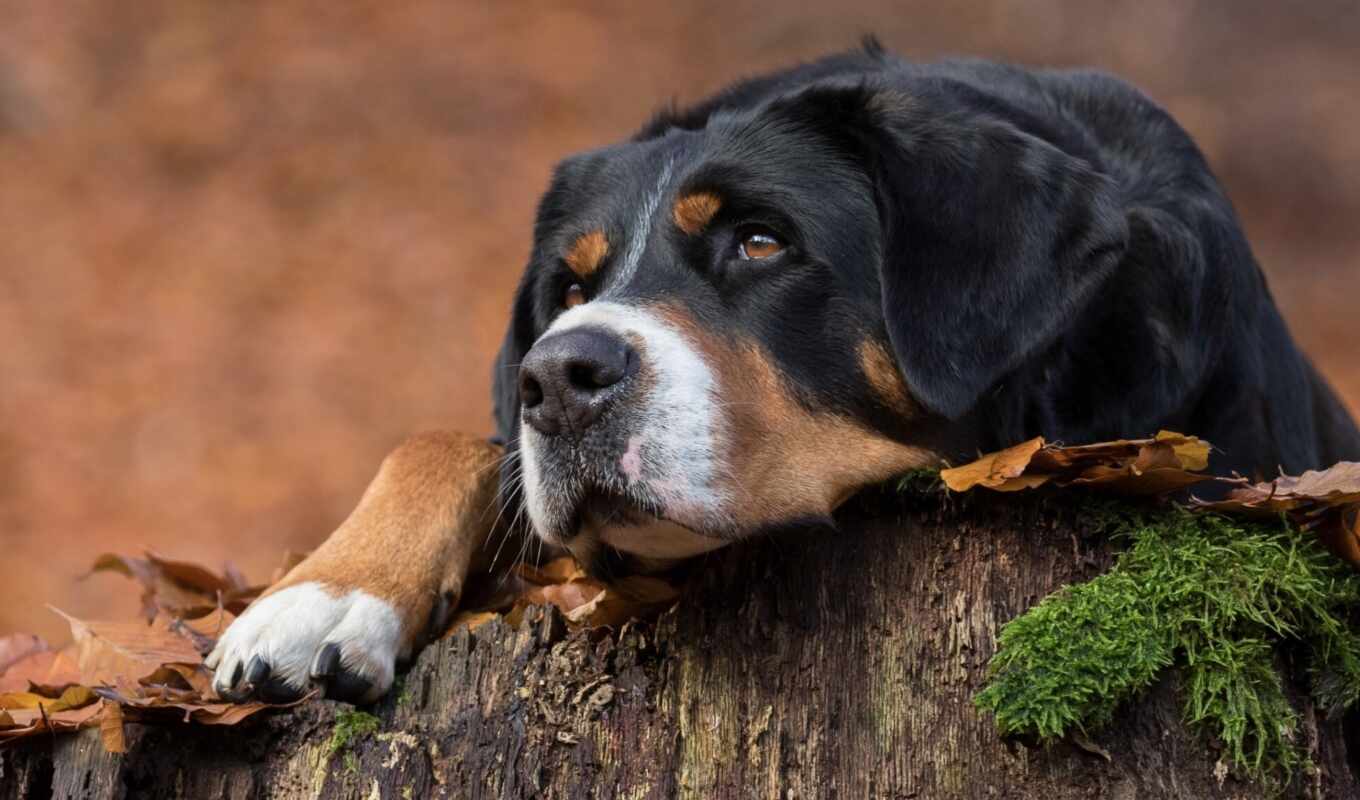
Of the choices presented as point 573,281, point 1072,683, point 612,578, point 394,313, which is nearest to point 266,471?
point 394,313

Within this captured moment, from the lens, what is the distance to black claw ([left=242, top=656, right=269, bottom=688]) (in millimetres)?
2730

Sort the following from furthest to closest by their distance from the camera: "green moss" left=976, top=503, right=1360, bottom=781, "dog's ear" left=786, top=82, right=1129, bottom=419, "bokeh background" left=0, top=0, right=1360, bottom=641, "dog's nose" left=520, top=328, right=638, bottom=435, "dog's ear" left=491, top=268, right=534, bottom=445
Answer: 1. "bokeh background" left=0, top=0, right=1360, bottom=641
2. "dog's ear" left=491, top=268, right=534, bottom=445
3. "dog's ear" left=786, top=82, right=1129, bottom=419
4. "dog's nose" left=520, top=328, right=638, bottom=435
5. "green moss" left=976, top=503, right=1360, bottom=781

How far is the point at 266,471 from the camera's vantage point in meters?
9.98

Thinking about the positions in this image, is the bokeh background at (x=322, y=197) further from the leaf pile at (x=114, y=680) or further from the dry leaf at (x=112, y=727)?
the dry leaf at (x=112, y=727)

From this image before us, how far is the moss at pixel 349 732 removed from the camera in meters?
2.62

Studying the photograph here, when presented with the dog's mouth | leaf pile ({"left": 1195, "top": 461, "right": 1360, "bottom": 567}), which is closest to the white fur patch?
the dog's mouth

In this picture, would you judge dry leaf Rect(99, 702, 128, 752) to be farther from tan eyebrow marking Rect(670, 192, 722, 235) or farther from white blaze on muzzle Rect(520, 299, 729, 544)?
tan eyebrow marking Rect(670, 192, 722, 235)

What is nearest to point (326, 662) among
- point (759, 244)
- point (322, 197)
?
point (759, 244)

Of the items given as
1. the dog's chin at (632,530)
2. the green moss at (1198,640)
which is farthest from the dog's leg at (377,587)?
the green moss at (1198,640)

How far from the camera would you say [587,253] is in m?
3.34

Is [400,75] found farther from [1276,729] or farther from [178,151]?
[1276,729]

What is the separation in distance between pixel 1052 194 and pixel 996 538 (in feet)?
2.88

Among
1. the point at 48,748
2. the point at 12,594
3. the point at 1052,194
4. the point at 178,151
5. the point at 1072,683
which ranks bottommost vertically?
the point at 12,594

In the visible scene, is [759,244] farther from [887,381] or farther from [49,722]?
[49,722]
